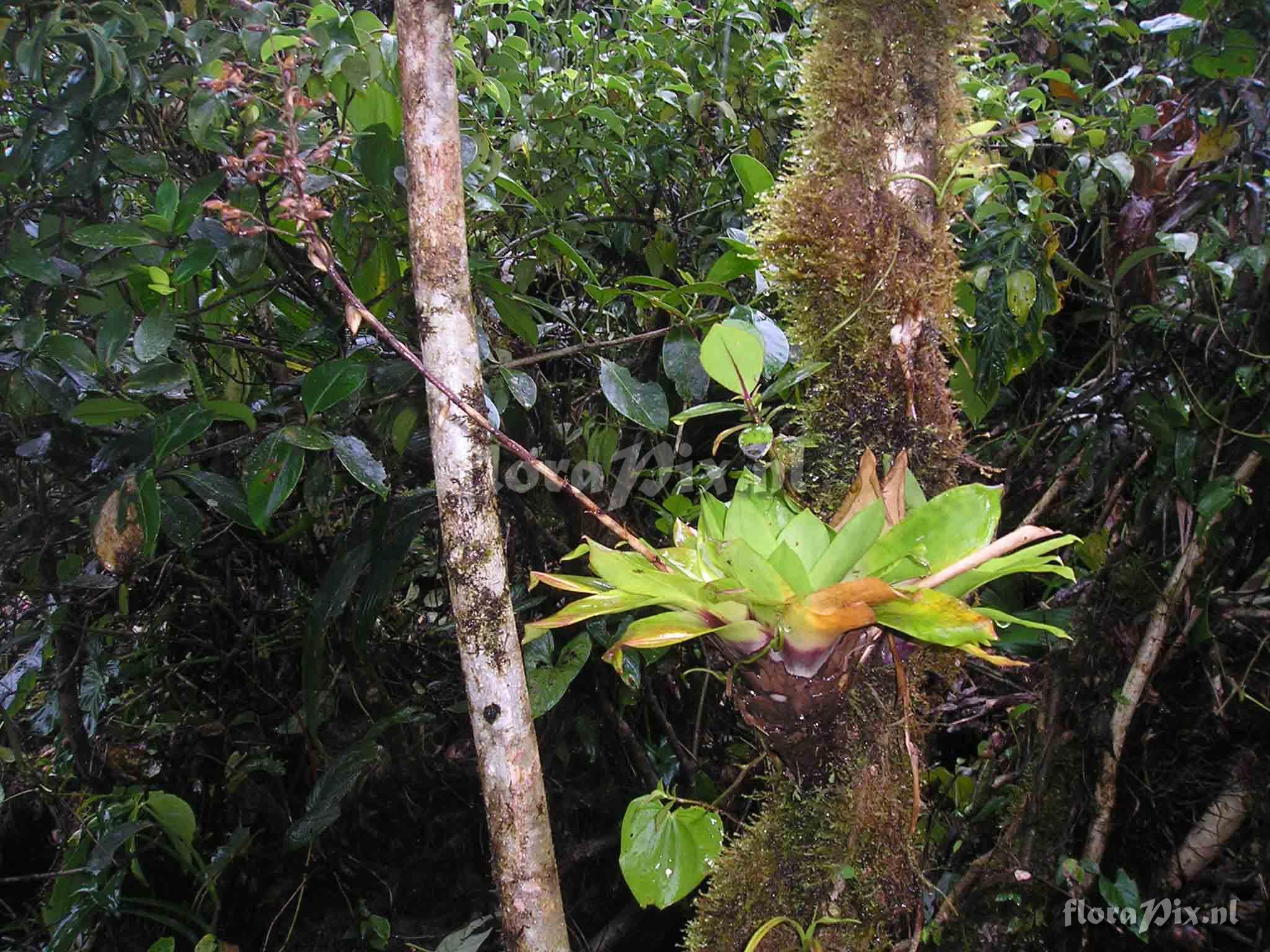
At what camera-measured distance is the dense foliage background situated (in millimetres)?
916

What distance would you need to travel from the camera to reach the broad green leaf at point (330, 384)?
32.4 inches

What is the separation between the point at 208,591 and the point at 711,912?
1.27 m

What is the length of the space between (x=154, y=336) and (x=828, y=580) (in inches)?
29.7

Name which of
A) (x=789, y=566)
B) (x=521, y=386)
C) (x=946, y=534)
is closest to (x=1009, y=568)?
(x=946, y=534)

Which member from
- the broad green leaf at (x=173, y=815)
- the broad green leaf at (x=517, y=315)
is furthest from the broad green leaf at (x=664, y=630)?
the broad green leaf at (x=173, y=815)

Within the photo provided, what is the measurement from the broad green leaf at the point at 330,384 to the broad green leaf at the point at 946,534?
1.82 feet

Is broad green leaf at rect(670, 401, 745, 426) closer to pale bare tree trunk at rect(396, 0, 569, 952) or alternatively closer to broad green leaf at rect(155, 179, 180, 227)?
pale bare tree trunk at rect(396, 0, 569, 952)

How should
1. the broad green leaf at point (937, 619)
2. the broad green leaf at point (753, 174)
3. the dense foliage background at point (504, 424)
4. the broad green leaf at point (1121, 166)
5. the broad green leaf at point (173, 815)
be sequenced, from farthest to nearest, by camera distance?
the broad green leaf at point (173, 815), the broad green leaf at point (1121, 166), the dense foliage background at point (504, 424), the broad green leaf at point (753, 174), the broad green leaf at point (937, 619)

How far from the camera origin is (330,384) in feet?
2.73

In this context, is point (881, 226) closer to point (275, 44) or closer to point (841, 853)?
point (841, 853)

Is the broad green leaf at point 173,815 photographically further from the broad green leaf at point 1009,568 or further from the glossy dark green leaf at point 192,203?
the broad green leaf at point 1009,568

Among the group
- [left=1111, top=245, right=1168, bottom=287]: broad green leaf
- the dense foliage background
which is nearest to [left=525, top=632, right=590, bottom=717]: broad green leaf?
the dense foliage background

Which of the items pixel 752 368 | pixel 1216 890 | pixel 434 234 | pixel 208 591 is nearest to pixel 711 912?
pixel 752 368

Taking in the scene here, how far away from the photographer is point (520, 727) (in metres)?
0.65
